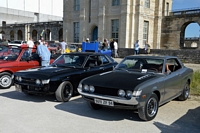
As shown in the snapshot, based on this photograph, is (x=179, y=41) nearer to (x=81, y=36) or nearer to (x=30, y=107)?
(x=81, y=36)

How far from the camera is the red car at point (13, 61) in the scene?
8117 mm

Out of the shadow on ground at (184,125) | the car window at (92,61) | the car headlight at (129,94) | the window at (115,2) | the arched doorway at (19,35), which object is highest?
the window at (115,2)

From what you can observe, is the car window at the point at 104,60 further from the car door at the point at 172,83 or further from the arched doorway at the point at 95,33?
Answer: the arched doorway at the point at 95,33

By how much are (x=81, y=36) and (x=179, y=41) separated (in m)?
15.0

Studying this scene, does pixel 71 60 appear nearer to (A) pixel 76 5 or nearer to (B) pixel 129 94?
(B) pixel 129 94

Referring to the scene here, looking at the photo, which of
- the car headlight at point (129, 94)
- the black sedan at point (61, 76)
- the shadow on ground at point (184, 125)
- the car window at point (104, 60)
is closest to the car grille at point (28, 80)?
the black sedan at point (61, 76)

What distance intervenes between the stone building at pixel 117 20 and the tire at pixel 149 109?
978 inches

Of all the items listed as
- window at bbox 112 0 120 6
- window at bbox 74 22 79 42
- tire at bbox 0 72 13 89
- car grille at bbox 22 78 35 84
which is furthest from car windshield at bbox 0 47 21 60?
window at bbox 74 22 79 42

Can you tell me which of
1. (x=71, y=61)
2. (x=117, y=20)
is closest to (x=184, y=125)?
(x=71, y=61)

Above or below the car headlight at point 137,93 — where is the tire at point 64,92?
below

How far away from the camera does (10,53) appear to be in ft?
29.4

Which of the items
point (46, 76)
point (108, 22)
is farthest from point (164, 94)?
point (108, 22)

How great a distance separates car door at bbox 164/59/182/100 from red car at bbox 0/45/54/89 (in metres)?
5.57

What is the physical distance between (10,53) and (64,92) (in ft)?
12.8
